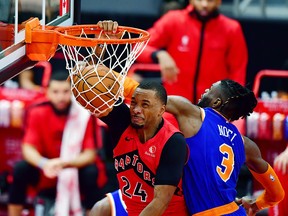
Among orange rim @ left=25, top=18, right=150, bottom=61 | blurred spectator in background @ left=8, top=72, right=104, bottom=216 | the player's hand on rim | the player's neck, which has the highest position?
the player's hand on rim

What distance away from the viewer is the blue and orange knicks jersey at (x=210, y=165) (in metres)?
7.50

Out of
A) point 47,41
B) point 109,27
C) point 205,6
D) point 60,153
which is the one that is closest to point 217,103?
point 109,27

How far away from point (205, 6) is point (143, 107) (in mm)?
3108

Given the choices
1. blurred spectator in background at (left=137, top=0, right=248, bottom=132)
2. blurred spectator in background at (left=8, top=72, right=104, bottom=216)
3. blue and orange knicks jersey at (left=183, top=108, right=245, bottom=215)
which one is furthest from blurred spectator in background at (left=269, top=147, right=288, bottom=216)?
blurred spectator in background at (left=8, top=72, right=104, bottom=216)

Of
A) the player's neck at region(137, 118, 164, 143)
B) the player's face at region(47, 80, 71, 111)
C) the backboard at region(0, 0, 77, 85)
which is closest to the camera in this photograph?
the backboard at region(0, 0, 77, 85)

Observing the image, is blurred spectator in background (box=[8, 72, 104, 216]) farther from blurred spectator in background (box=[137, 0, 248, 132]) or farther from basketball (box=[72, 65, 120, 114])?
basketball (box=[72, 65, 120, 114])

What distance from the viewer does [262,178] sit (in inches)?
314

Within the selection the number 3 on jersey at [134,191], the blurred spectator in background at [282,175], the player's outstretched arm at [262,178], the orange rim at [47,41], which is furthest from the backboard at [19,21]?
the blurred spectator in background at [282,175]

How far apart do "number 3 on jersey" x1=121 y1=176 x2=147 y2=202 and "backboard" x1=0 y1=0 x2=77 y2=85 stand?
96 cm

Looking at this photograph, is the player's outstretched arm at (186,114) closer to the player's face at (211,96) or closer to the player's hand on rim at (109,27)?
the player's face at (211,96)

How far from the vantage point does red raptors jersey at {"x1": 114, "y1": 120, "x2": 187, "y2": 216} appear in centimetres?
733

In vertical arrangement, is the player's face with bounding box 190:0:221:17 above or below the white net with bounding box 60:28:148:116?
below

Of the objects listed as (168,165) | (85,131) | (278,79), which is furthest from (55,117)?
(168,165)

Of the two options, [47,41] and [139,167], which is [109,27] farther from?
[139,167]
